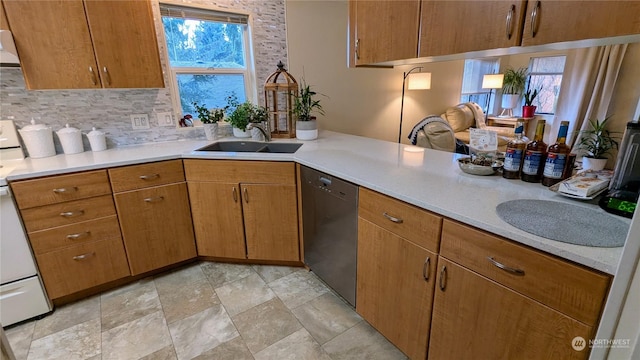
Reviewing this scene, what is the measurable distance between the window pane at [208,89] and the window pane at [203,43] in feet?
0.34

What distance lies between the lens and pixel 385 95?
3.74m

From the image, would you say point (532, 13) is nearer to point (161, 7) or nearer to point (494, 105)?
point (161, 7)

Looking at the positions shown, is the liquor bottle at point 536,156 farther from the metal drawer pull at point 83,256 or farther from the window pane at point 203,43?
the metal drawer pull at point 83,256

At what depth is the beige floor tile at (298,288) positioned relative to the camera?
1.95 metres

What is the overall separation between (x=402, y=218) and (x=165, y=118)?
216cm

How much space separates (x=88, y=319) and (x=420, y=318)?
198 cm

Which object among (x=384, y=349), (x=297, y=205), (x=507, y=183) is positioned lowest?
(x=384, y=349)

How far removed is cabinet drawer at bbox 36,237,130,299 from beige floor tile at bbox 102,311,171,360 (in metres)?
0.42

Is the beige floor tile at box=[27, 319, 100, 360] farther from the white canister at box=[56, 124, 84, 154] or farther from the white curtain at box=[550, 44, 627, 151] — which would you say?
the white curtain at box=[550, 44, 627, 151]

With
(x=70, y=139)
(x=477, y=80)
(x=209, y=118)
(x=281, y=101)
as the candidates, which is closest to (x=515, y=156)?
(x=281, y=101)

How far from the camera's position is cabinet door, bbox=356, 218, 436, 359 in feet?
4.13

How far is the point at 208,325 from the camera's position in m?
1.73

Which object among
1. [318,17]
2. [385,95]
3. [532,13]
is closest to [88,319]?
[532,13]

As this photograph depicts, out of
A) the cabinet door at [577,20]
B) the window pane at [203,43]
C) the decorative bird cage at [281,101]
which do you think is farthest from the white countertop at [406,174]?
the window pane at [203,43]
